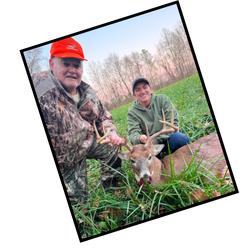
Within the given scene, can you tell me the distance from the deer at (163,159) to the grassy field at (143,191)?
0.07 metres

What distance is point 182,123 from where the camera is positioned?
2.46 m

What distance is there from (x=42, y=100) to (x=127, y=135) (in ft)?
3.23

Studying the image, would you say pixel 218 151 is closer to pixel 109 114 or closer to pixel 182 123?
pixel 182 123

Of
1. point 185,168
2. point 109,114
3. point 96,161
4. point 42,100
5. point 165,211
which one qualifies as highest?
point 42,100

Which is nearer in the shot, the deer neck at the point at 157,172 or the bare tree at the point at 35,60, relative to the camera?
the deer neck at the point at 157,172

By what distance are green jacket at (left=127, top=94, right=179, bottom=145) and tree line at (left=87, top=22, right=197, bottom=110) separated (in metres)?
0.13

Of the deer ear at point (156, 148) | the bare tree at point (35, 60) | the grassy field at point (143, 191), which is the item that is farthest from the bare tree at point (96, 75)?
the deer ear at point (156, 148)

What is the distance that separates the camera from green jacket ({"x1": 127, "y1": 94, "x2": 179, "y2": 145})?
2393 mm

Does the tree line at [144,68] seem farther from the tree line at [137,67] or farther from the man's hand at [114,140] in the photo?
the man's hand at [114,140]

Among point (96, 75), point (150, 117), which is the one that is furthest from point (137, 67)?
point (150, 117)

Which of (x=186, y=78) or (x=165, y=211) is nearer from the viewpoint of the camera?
(x=165, y=211)

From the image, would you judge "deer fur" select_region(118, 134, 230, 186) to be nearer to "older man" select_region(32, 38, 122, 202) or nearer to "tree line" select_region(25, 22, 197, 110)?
"older man" select_region(32, 38, 122, 202)

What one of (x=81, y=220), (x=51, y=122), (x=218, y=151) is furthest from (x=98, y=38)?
(x=81, y=220)

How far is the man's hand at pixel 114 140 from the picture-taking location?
244 cm
